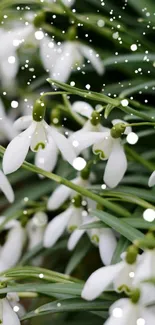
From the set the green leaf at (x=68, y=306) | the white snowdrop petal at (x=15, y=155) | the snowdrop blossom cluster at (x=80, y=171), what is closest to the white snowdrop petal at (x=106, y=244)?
the snowdrop blossom cluster at (x=80, y=171)

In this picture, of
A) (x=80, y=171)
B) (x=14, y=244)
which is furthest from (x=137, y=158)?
(x=14, y=244)

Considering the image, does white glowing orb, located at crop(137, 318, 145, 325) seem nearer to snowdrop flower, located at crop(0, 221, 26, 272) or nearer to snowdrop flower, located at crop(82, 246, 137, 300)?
snowdrop flower, located at crop(82, 246, 137, 300)

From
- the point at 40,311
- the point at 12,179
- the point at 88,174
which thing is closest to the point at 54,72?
the point at 88,174

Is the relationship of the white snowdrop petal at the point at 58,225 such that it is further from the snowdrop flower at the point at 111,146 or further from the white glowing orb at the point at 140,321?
the white glowing orb at the point at 140,321

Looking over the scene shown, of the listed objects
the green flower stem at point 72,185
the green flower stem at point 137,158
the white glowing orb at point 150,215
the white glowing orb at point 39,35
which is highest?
the white glowing orb at point 39,35

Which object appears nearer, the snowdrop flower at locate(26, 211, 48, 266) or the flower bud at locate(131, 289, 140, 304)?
the flower bud at locate(131, 289, 140, 304)

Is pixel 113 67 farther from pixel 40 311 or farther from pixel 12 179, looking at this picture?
pixel 40 311

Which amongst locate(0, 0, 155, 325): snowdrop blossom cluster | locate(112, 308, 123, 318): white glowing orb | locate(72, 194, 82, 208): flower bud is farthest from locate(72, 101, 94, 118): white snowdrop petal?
locate(112, 308, 123, 318): white glowing orb

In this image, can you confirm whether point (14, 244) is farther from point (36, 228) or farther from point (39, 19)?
point (39, 19)
